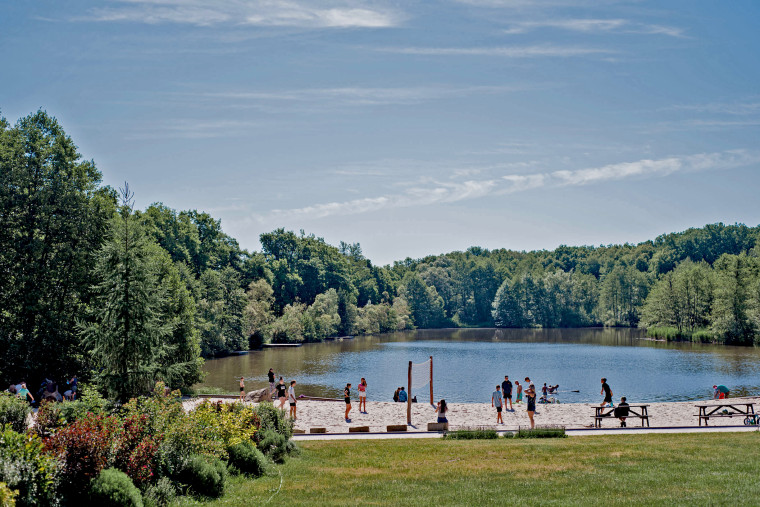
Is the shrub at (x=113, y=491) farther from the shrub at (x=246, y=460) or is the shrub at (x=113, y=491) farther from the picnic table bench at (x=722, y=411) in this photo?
the picnic table bench at (x=722, y=411)

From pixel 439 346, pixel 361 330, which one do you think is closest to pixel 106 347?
pixel 439 346

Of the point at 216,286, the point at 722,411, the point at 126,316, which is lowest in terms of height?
the point at 722,411

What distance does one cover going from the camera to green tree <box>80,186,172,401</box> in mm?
22375

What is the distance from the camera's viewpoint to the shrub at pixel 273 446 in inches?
592

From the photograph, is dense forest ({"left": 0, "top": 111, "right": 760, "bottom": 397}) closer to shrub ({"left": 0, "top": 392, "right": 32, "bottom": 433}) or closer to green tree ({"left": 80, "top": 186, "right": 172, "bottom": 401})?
green tree ({"left": 80, "top": 186, "right": 172, "bottom": 401})

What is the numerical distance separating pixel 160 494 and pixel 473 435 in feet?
38.0

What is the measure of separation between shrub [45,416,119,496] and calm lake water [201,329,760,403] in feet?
97.1

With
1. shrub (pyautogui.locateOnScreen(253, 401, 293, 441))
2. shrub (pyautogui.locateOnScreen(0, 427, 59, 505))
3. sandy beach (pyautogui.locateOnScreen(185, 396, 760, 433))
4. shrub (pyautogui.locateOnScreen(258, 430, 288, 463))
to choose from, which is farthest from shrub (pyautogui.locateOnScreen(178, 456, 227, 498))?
sandy beach (pyautogui.locateOnScreen(185, 396, 760, 433))

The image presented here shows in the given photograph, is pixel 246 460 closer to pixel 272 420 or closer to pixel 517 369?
pixel 272 420

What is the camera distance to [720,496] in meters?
10.8

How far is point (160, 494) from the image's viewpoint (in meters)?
10.6

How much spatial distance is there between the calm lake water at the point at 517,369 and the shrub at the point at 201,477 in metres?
27.7

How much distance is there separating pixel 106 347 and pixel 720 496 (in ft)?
67.3

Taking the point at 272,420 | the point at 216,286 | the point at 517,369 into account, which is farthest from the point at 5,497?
the point at 216,286
